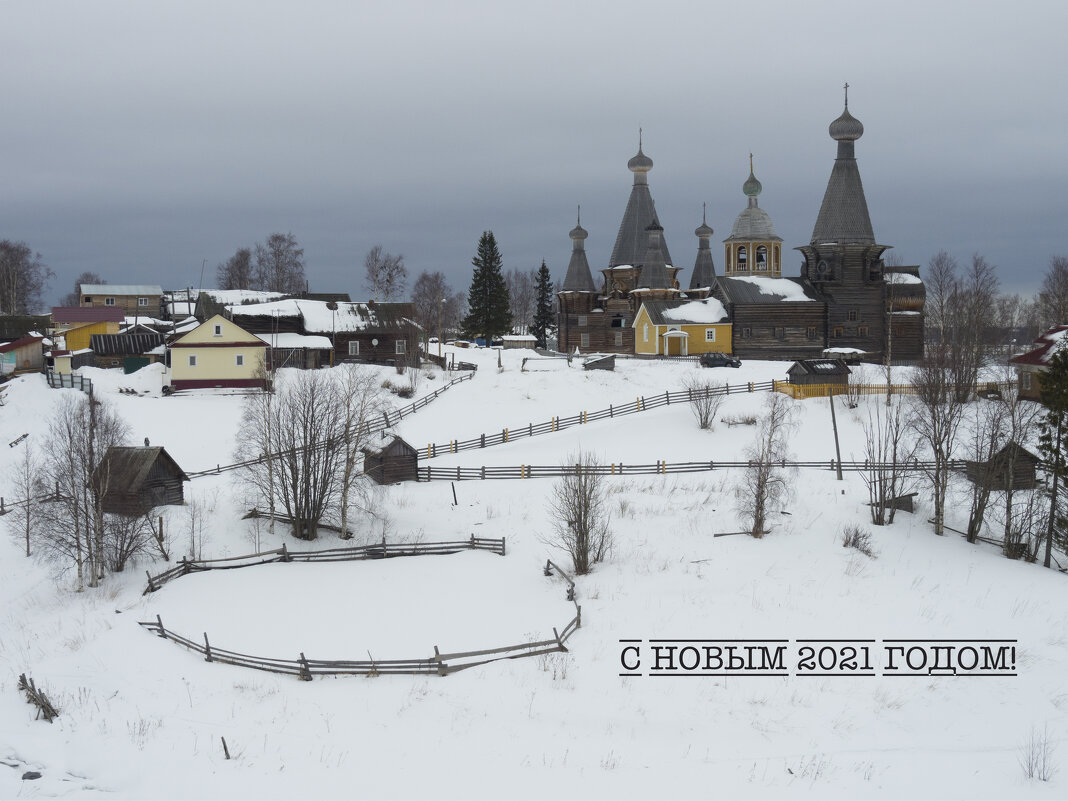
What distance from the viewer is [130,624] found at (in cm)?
2212

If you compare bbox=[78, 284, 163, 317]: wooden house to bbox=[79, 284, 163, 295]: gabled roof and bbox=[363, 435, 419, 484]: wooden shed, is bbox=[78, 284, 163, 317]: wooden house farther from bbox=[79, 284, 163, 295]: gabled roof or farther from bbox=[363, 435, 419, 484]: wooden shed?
bbox=[363, 435, 419, 484]: wooden shed

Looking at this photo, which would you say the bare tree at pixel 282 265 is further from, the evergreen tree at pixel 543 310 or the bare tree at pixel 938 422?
the bare tree at pixel 938 422

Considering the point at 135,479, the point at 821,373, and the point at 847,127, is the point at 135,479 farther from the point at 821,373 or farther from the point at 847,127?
the point at 847,127

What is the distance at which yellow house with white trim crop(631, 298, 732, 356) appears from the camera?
58031mm

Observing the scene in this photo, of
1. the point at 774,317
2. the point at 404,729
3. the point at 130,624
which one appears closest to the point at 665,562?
the point at 404,729

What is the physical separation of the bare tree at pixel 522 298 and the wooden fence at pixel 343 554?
78383 millimetres

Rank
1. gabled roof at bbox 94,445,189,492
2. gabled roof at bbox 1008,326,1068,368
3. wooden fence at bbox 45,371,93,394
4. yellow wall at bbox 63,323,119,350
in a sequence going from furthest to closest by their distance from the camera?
yellow wall at bbox 63,323,119,350
wooden fence at bbox 45,371,93,394
gabled roof at bbox 1008,326,1068,368
gabled roof at bbox 94,445,189,492

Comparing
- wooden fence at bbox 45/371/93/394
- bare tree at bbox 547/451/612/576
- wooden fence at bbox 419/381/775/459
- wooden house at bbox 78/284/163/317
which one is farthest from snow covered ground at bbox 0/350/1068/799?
wooden house at bbox 78/284/163/317

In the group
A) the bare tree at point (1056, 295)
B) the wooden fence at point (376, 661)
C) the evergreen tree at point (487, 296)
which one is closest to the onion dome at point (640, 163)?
the evergreen tree at point (487, 296)

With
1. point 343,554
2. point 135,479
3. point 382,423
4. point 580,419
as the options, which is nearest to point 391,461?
point 343,554

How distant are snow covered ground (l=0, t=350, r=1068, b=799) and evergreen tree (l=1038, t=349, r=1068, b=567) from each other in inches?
63.0

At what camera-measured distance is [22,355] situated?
53.5 m

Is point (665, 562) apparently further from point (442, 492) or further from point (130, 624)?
point (130, 624)

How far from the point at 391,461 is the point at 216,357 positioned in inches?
818
